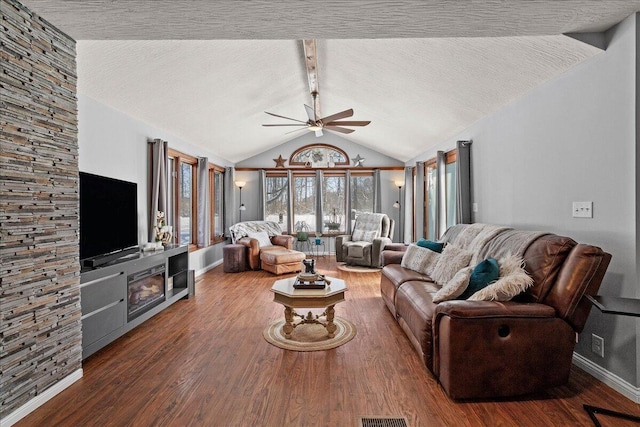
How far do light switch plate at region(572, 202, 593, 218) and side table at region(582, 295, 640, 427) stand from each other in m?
0.81

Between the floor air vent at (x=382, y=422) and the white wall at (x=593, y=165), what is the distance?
5.04 feet

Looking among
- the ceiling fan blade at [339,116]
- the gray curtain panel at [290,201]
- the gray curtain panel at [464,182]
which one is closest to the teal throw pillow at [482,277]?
the gray curtain panel at [464,182]

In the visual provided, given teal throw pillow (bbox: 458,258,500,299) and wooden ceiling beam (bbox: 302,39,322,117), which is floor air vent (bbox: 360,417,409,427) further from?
wooden ceiling beam (bbox: 302,39,322,117)

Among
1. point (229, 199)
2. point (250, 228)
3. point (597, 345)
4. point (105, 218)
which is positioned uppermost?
point (229, 199)

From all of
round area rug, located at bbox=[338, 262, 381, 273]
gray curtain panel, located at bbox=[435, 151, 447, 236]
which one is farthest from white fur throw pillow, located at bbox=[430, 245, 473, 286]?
round area rug, located at bbox=[338, 262, 381, 273]

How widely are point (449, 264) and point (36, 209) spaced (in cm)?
331

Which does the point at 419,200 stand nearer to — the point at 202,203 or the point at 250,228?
the point at 250,228

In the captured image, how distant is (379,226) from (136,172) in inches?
177

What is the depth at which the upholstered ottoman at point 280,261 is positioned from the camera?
584 centimetres

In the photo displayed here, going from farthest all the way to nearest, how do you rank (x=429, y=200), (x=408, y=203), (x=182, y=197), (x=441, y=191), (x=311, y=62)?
(x=408, y=203), (x=429, y=200), (x=182, y=197), (x=441, y=191), (x=311, y=62)

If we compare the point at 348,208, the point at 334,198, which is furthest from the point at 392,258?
the point at 334,198

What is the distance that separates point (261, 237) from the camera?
21.8ft

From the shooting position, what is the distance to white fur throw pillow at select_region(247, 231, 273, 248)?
21.4 ft

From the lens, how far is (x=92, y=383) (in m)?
2.27
